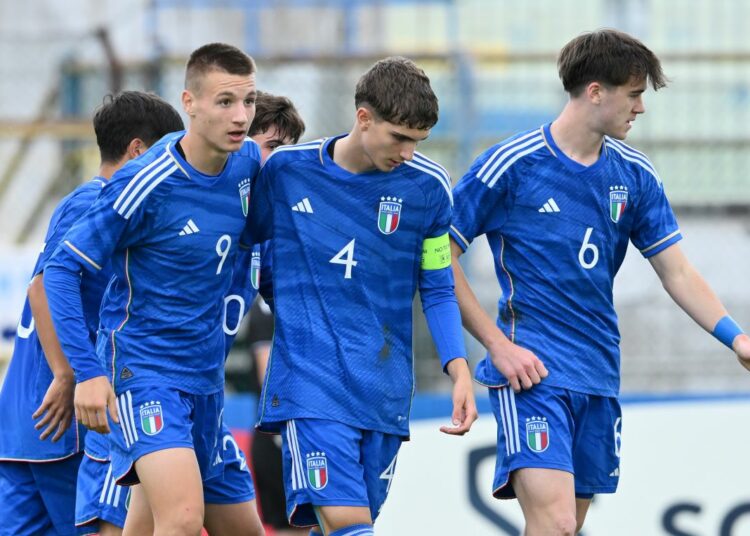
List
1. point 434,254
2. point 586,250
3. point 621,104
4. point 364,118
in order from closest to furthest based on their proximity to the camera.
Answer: point 364,118 → point 434,254 → point 621,104 → point 586,250

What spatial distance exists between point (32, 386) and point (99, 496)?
0.56 metres

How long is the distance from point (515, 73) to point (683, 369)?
2303mm

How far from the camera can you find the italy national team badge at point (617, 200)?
17.3ft

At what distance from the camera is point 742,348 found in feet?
17.1

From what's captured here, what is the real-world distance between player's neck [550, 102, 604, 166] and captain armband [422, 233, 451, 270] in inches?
25.9

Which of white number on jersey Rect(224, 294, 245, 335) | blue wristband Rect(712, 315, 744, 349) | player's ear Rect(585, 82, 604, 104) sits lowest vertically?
blue wristband Rect(712, 315, 744, 349)

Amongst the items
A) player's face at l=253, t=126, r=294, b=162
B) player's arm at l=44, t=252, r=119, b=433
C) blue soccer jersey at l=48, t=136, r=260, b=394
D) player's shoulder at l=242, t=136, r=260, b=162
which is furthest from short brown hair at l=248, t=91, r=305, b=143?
player's arm at l=44, t=252, r=119, b=433

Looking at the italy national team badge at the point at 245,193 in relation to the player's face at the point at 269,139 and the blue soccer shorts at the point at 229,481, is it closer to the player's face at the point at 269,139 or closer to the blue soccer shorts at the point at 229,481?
the player's face at the point at 269,139

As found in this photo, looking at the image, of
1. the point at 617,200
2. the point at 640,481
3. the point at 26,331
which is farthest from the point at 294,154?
the point at 640,481

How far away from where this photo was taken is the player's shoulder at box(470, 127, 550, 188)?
5.25m

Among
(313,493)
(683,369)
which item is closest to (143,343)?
(313,493)

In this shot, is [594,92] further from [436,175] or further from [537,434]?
[537,434]

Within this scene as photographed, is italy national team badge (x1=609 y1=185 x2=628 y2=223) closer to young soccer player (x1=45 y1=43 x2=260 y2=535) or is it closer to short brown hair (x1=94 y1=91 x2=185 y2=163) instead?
young soccer player (x1=45 y1=43 x2=260 y2=535)

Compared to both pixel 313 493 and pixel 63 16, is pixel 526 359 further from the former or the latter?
pixel 63 16
